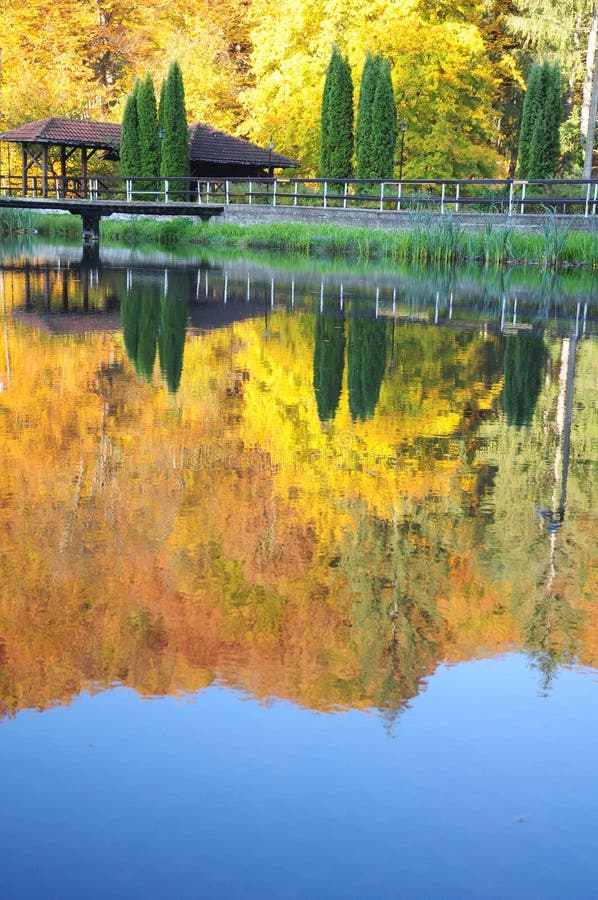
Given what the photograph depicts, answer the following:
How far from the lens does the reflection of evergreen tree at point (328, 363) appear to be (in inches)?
341

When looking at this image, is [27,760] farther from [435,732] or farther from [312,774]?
[435,732]

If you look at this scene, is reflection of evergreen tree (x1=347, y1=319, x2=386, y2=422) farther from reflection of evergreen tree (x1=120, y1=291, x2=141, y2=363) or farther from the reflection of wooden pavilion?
the reflection of wooden pavilion

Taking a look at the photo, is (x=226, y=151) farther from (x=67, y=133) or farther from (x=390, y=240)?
(x=390, y=240)

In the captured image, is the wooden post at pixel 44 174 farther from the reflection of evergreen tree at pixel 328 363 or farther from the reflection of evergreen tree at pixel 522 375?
the reflection of evergreen tree at pixel 522 375

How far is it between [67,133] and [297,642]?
3949 cm

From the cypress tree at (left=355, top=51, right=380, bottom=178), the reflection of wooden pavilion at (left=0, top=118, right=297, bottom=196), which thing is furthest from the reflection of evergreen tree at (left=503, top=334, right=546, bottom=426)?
the reflection of wooden pavilion at (left=0, top=118, right=297, bottom=196)

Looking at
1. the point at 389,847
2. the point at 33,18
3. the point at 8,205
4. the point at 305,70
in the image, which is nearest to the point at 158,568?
the point at 389,847

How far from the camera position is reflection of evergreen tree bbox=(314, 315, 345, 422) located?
866cm

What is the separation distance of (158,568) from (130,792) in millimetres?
1711

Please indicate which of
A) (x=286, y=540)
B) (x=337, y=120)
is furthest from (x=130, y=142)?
(x=286, y=540)

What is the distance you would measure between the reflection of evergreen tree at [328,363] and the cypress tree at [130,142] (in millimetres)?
28458

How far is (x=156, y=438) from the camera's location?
7062 mm

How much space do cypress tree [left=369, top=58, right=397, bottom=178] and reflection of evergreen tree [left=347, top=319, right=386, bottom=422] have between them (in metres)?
23.2

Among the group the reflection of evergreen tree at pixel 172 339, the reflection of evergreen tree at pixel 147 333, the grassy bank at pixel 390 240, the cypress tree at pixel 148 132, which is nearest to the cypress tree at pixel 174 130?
the cypress tree at pixel 148 132
